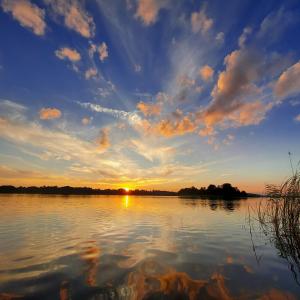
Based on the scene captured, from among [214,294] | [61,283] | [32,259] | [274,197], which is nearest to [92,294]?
[61,283]

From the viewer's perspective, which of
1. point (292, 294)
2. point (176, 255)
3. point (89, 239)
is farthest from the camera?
point (89, 239)

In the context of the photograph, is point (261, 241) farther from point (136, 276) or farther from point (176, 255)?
point (136, 276)

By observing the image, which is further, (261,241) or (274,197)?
(261,241)

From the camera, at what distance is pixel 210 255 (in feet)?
42.2

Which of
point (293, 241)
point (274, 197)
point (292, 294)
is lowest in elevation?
point (292, 294)

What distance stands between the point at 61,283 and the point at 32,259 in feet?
12.4

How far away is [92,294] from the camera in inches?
287

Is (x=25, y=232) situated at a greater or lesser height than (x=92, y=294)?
greater

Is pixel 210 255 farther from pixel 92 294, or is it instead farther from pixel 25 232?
pixel 25 232

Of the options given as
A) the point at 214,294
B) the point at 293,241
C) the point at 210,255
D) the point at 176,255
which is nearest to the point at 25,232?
the point at 176,255

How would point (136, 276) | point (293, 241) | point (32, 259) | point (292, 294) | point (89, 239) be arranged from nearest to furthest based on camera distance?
point (292, 294), point (136, 276), point (32, 259), point (293, 241), point (89, 239)

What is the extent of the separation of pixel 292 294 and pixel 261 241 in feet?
33.5

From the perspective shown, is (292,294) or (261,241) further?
(261,241)

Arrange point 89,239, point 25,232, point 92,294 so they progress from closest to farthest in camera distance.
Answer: point 92,294, point 89,239, point 25,232
